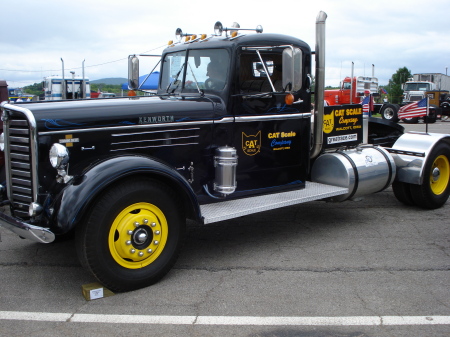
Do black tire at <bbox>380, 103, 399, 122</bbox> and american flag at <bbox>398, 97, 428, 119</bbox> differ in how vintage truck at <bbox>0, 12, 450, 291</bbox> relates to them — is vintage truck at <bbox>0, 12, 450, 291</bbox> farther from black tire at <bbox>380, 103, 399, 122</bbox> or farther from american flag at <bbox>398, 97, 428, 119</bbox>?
black tire at <bbox>380, 103, 399, 122</bbox>

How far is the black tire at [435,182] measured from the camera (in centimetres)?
632

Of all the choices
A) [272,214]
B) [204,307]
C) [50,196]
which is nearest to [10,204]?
[50,196]

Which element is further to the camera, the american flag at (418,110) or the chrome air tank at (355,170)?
the american flag at (418,110)

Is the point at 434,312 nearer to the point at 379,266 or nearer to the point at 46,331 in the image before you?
the point at 379,266

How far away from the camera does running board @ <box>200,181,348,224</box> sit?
4445mm

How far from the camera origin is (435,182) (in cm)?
666

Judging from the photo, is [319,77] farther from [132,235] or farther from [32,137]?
[32,137]

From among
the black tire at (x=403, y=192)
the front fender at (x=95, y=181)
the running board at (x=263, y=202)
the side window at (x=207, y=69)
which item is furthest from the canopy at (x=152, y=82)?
the black tire at (x=403, y=192)

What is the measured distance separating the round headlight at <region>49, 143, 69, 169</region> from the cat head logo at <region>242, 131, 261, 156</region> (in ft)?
6.14

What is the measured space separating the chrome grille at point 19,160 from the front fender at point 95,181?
43 cm

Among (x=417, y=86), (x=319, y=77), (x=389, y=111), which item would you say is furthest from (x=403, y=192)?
(x=417, y=86)

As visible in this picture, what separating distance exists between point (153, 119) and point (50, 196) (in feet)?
3.67

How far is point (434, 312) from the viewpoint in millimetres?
3613

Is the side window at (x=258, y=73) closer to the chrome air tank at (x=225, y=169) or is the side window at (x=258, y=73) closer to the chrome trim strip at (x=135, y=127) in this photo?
the chrome trim strip at (x=135, y=127)
